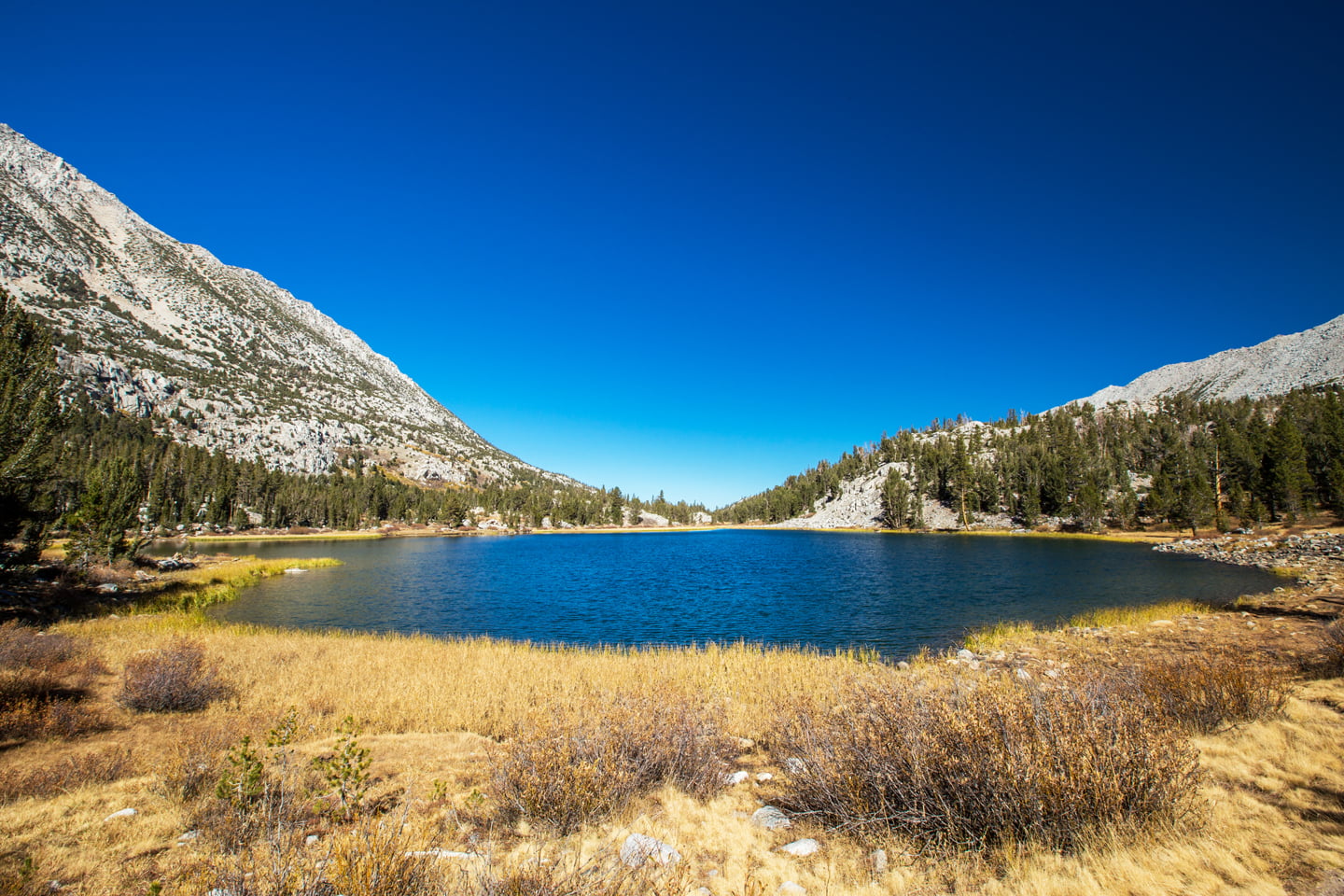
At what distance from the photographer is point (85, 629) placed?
830 inches

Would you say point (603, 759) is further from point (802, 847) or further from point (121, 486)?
point (121, 486)

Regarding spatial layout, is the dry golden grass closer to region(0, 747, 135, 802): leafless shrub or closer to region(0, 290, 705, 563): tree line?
region(0, 747, 135, 802): leafless shrub

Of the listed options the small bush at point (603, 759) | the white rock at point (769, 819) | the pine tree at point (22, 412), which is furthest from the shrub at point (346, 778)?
the pine tree at point (22, 412)

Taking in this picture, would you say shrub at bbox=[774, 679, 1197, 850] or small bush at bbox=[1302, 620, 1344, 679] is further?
small bush at bbox=[1302, 620, 1344, 679]

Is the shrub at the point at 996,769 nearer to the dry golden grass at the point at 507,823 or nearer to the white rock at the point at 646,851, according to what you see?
the dry golden grass at the point at 507,823

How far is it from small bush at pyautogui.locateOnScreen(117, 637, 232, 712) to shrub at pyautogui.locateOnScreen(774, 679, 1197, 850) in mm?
13842

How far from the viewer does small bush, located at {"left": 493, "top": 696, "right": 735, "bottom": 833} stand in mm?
6941

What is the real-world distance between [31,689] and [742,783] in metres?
15.7

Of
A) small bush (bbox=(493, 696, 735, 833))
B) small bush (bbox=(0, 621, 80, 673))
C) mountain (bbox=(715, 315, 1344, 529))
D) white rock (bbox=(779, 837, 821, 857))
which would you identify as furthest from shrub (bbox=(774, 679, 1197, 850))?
mountain (bbox=(715, 315, 1344, 529))

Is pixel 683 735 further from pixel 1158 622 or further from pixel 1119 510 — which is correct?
pixel 1119 510

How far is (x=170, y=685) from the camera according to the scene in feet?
39.8

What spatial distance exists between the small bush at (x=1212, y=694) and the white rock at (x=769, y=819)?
268 inches

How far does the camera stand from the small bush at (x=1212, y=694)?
30.9 ft

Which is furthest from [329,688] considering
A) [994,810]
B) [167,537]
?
[167,537]
